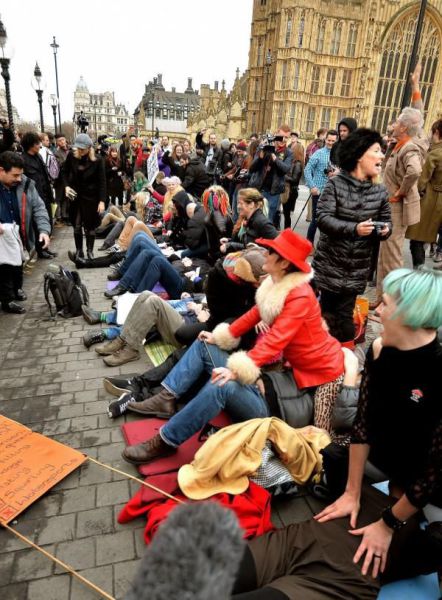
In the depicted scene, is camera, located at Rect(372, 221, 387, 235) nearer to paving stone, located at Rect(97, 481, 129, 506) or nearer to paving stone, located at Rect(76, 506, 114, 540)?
paving stone, located at Rect(97, 481, 129, 506)

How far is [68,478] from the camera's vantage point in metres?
2.75

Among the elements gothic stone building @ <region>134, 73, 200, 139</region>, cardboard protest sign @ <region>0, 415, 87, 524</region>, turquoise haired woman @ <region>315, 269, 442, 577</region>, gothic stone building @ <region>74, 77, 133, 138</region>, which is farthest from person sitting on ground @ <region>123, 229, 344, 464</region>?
gothic stone building @ <region>74, 77, 133, 138</region>

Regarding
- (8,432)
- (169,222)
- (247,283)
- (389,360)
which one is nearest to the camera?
(389,360)

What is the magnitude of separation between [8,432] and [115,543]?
1.26 m

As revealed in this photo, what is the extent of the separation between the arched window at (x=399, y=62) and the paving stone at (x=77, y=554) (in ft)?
152

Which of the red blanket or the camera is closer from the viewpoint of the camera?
the red blanket

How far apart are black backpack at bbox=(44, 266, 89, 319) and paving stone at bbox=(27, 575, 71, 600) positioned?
3.64 metres

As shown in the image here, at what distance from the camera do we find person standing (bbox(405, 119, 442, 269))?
560 cm

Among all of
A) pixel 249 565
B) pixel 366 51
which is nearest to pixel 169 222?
pixel 249 565

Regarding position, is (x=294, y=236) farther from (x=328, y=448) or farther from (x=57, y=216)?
(x=57, y=216)

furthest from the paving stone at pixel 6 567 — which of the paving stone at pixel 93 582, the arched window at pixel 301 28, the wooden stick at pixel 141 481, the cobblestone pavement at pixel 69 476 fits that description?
the arched window at pixel 301 28

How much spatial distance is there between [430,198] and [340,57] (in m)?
46.3

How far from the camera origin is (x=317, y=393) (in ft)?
9.38

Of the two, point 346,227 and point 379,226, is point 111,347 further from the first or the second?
point 379,226
